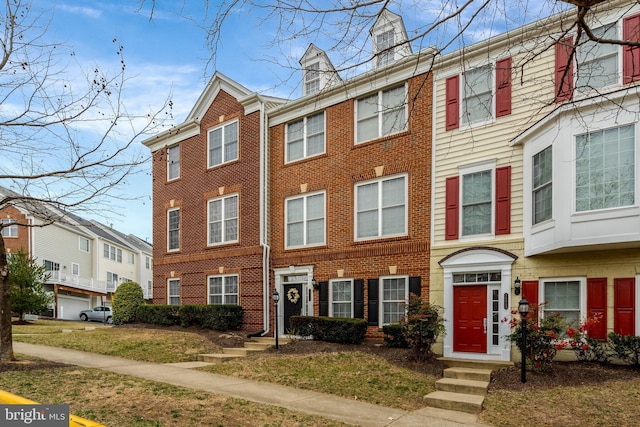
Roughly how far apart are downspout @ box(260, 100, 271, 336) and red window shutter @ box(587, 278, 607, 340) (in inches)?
390

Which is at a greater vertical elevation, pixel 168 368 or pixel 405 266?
pixel 405 266

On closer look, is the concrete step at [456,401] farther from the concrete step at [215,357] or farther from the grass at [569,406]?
the concrete step at [215,357]

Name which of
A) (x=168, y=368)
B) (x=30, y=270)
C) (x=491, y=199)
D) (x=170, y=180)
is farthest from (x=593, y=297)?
(x=30, y=270)

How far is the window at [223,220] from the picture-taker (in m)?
18.2

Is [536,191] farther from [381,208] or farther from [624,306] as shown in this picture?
[381,208]

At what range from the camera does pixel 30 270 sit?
26766 mm

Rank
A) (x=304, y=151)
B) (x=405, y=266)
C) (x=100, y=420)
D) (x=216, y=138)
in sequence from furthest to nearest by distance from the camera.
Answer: (x=216, y=138) → (x=304, y=151) → (x=405, y=266) → (x=100, y=420)

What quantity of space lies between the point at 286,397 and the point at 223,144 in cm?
1238

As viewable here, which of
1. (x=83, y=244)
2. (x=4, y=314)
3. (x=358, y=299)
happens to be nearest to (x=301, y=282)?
(x=358, y=299)

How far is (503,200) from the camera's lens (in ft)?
38.9

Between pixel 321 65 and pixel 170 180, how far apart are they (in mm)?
8811

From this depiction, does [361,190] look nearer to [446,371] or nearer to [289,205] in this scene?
[289,205]

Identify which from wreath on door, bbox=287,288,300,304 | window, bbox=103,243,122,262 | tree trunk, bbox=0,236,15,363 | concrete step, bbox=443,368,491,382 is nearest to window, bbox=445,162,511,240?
concrete step, bbox=443,368,491,382

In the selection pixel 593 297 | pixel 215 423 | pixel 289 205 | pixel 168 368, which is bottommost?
pixel 168 368
